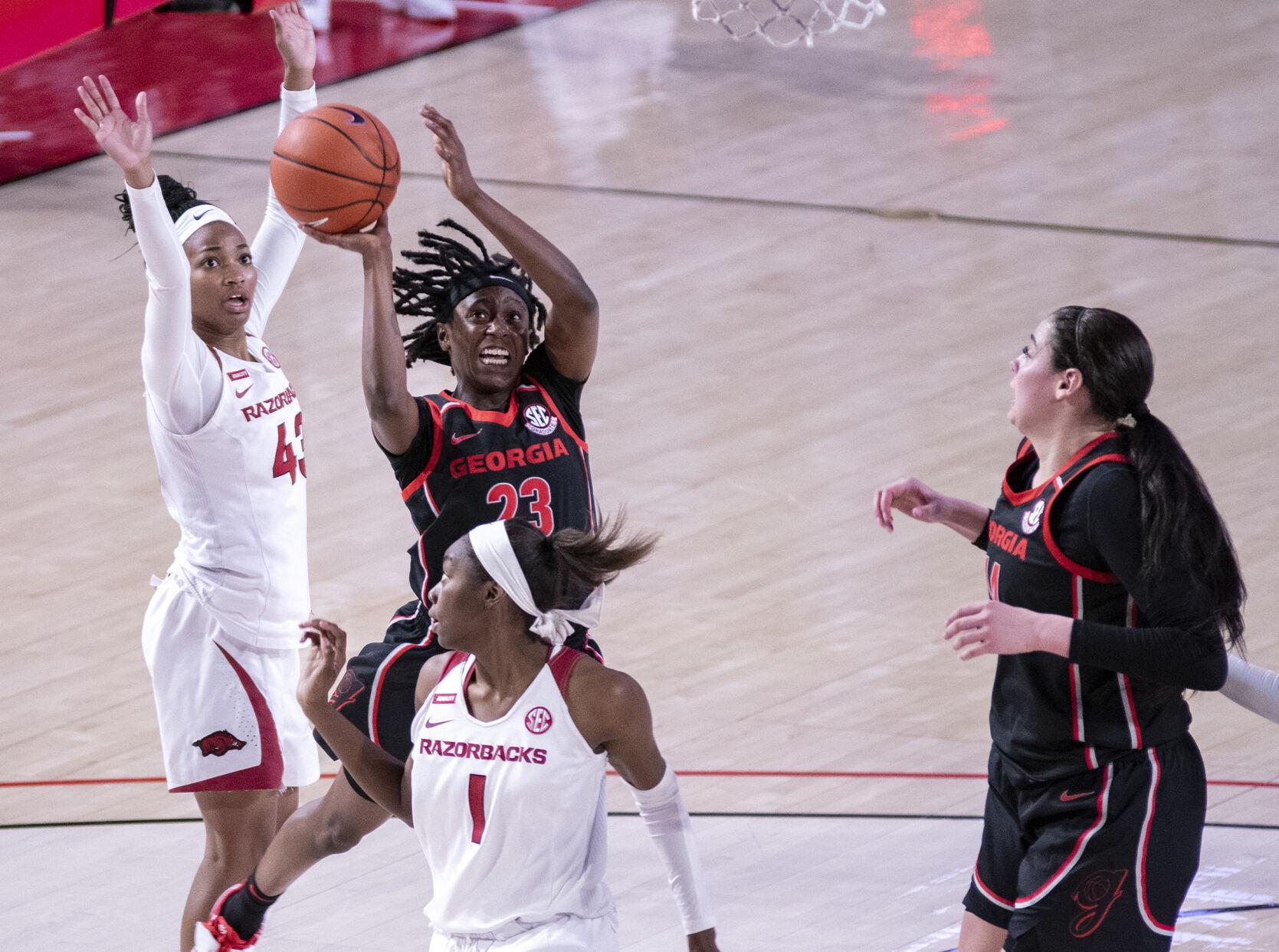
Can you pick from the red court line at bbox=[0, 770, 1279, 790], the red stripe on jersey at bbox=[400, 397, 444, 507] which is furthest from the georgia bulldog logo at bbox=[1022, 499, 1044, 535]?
the red court line at bbox=[0, 770, 1279, 790]

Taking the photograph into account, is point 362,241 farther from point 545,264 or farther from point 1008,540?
point 1008,540

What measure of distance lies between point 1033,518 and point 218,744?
210 centimetres

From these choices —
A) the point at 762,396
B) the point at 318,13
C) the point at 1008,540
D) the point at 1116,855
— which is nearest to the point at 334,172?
the point at 1008,540

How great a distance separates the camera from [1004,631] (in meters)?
3.98

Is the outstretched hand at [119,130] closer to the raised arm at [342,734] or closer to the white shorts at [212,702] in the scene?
the white shorts at [212,702]

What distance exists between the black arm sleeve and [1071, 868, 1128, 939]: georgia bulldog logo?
41cm

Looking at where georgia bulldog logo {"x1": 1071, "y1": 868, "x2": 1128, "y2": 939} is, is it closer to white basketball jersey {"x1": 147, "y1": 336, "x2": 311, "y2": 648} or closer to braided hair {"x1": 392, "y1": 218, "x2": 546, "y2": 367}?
braided hair {"x1": 392, "y1": 218, "x2": 546, "y2": 367}

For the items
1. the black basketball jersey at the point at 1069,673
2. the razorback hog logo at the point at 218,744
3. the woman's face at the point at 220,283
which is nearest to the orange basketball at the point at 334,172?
the woman's face at the point at 220,283

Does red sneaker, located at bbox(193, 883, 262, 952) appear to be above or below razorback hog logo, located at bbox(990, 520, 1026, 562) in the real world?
below

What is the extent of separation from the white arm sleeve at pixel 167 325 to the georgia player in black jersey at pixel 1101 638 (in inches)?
75.9

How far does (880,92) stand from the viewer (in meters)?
14.4

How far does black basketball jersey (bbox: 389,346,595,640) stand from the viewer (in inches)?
190

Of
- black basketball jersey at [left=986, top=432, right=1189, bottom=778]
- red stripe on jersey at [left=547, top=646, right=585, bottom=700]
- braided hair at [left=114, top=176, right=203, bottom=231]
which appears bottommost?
black basketball jersey at [left=986, top=432, right=1189, bottom=778]

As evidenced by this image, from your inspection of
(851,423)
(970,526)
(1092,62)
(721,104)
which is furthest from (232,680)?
(1092,62)
